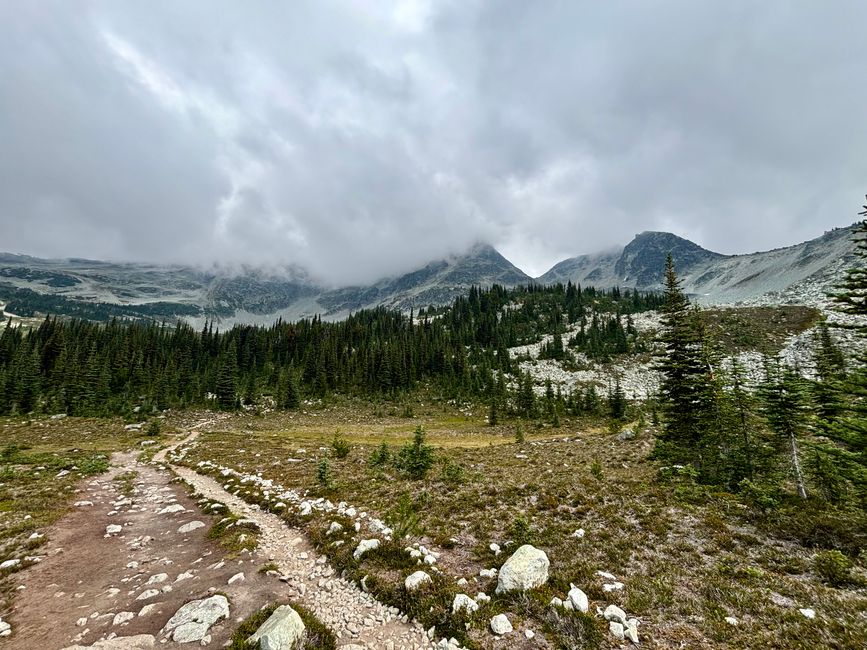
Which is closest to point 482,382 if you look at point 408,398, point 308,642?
point 408,398

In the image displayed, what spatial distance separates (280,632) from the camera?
7.21 meters

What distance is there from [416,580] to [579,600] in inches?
165

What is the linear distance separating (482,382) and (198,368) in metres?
84.6

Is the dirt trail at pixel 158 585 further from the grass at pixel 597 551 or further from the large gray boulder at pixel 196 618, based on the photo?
the grass at pixel 597 551

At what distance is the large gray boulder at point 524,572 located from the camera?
8.91m

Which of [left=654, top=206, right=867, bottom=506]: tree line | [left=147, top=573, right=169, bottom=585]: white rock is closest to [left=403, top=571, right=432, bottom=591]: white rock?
[left=147, top=573, right=169, bottom=585]: white rock

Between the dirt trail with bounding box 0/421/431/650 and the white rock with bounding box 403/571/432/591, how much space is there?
69 centimetres

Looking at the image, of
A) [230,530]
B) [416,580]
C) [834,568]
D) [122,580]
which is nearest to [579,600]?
[416,580]

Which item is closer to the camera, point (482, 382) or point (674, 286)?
point (674, 286)

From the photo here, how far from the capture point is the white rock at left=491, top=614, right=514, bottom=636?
24.4 feet

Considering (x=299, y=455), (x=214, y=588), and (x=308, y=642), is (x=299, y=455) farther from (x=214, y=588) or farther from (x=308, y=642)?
(x=308, y=642)

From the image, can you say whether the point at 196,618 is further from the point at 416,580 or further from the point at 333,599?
the point at 416,580

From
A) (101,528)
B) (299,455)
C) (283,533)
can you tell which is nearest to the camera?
(283,533)

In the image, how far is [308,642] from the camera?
7418 millimetres
